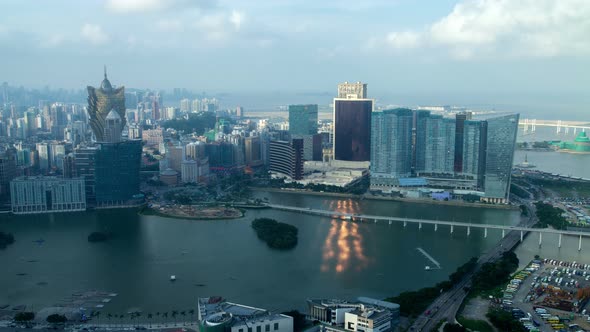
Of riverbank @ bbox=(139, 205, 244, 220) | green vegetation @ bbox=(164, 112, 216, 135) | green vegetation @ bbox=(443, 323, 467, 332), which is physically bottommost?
riverbank @ bbox=(139, 205, 244, 220)

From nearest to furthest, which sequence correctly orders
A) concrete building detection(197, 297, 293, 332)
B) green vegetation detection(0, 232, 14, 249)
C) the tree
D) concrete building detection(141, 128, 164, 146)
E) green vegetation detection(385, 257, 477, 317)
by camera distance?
1. concrete building detection(197, 297, 293, 332)
2. the tree
3. green vegetation detection(385, 257, 477, 317)
4. green vegetation detection(0, 232, 14, 249)
5. concrete building detection(141, 128, 164, 146)

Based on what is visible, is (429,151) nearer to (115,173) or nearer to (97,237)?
(115,173)

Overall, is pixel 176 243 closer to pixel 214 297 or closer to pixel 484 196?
pixel 214 297

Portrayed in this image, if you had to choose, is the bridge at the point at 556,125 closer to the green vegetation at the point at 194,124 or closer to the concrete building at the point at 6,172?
the green vegetation at the point at 194,124

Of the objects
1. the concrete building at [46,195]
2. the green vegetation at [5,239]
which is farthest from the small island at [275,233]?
the concrete building at [46,195]

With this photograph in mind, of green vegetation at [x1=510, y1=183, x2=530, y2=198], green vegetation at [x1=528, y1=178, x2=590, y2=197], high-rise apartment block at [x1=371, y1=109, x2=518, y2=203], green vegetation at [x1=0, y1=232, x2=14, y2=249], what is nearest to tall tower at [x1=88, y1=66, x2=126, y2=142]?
green vegetation at [x1=0, y1=232, x2=14, y2=249]

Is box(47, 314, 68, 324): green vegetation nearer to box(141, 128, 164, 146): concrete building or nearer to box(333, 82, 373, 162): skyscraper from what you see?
box(333, 82, 373, 162): skyscraper

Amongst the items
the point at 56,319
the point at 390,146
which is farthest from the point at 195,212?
the point at 56,319

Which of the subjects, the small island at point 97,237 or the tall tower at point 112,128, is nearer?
the small island at point 97,237
